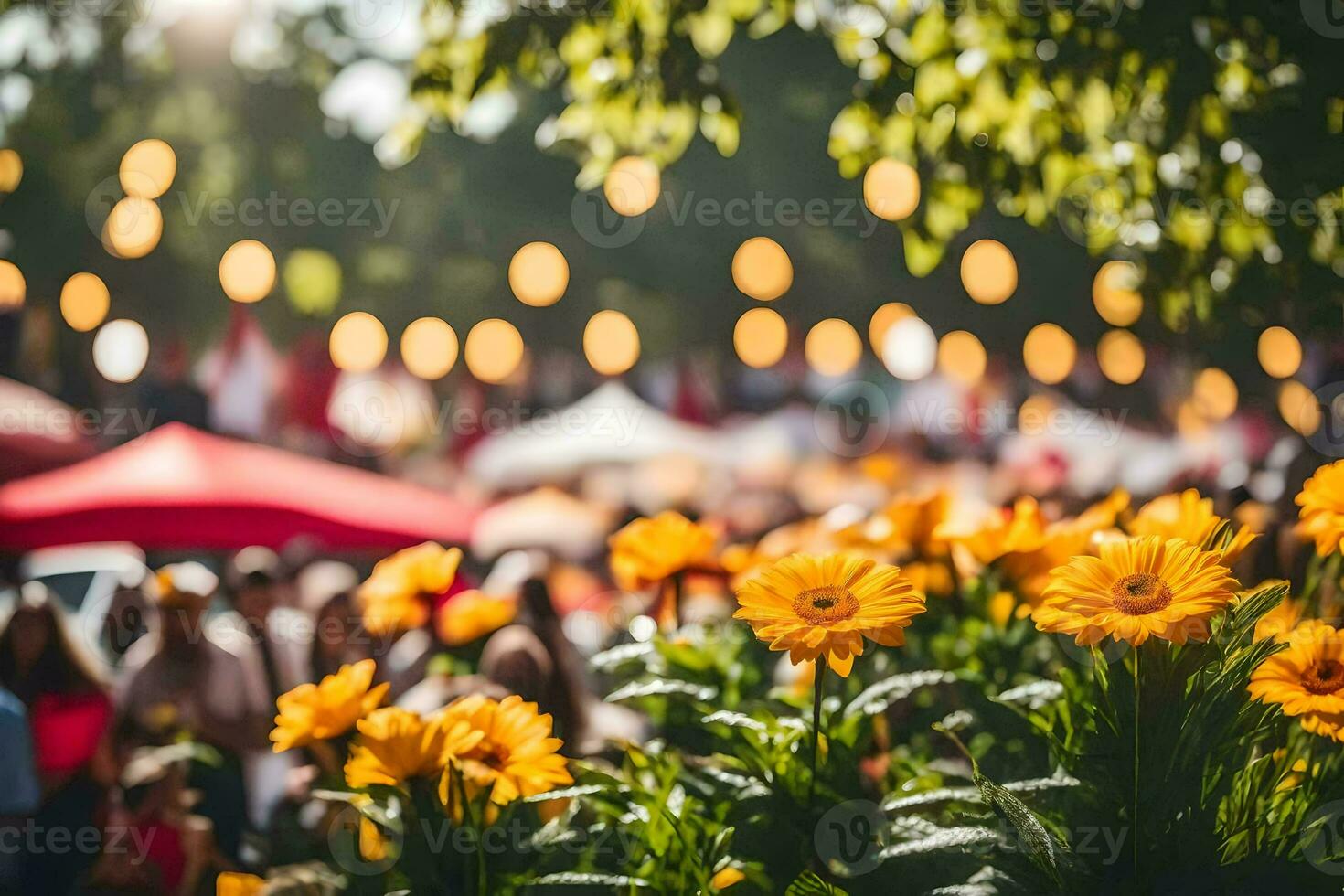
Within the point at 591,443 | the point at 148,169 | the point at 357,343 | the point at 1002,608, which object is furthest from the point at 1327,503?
the point at 148,169

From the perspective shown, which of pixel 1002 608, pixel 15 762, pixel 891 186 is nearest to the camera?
pixel 1002 608

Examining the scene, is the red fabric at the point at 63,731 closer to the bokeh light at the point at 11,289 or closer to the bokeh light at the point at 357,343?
the bokeh light at the point at 357,343

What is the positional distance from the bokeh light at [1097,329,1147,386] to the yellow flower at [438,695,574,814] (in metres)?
7.19

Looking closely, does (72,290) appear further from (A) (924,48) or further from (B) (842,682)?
(B) (842,682)

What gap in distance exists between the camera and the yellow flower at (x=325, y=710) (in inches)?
46.1

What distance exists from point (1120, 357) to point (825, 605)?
294 inches

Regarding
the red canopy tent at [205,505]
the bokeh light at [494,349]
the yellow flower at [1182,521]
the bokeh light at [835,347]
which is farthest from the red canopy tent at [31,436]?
the yellow flower at [1182,521]

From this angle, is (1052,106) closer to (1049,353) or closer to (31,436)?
(31,436)

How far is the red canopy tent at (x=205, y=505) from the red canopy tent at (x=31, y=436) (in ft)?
2.20

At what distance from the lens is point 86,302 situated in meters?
7.33

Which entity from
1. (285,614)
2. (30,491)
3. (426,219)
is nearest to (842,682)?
(285,614)

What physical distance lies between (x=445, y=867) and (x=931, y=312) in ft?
23.0

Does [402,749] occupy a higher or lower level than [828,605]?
lower

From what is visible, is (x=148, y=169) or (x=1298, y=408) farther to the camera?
(x=148, y=169)
